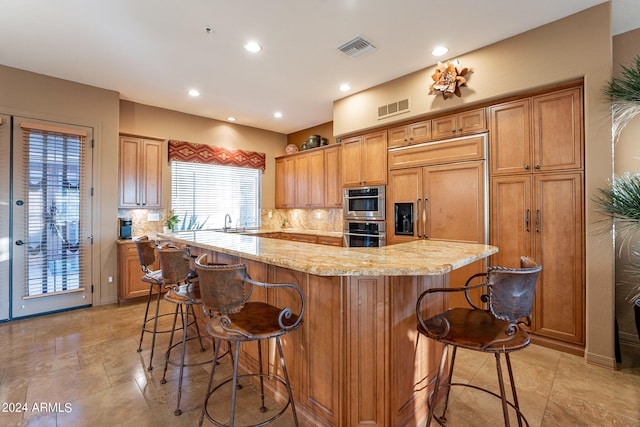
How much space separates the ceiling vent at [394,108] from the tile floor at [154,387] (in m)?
2.88

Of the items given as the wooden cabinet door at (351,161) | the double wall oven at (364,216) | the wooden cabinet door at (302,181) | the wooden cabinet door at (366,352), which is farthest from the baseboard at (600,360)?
the wooden cabinet door at (302,181)

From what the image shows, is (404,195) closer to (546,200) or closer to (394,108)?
(394,108)

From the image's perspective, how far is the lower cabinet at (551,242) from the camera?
2.74 meters

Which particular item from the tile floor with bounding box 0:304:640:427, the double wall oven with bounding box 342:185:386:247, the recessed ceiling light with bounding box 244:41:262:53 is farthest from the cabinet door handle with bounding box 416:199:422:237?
the recessed ceiling light with bounding box 244:41:262:53

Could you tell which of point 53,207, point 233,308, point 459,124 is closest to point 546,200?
point 459,124

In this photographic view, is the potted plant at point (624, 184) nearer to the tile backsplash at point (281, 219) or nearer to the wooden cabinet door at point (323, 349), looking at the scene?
the wooden cabinet door at point (323, 349)

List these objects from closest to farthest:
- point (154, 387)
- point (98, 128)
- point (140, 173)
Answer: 1. point (154, 387)
2. point (98, 128)
3. point (140, 173)

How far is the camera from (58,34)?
116 inches

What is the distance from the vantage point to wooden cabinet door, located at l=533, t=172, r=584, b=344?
273 cm

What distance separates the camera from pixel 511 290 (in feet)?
4.64

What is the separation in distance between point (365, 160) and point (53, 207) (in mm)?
4283

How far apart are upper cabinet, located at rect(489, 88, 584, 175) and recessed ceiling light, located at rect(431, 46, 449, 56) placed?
81 centimetres

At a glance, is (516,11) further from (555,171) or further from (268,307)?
(268,307)

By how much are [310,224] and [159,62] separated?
3905mm
